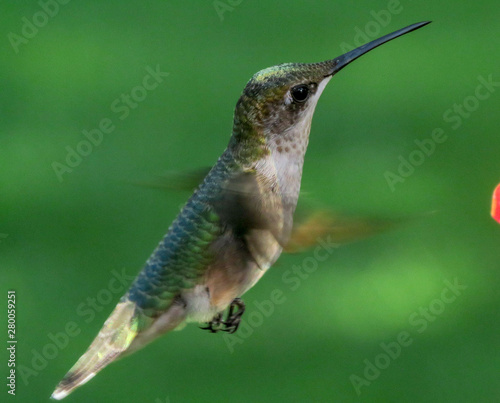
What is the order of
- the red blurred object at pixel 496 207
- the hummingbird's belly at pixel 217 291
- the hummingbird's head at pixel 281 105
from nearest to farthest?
the red blurred object at pixel 496 207
the hummingbird's head at pixel 281 105
the hummingbird's belly at pixel 217 291

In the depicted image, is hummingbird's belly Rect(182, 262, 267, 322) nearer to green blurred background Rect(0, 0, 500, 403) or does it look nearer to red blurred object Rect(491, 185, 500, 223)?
red blurred object Rect(491, 185, 500, 223)

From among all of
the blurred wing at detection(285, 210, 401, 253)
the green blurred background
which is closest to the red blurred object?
the blurred wing at detection(285, 210, 401, 253)

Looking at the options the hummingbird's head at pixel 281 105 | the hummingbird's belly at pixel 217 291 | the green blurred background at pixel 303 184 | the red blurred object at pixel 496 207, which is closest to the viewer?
the red blurred object at pixel 496 207

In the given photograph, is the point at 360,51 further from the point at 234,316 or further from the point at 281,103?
the point at 234,316

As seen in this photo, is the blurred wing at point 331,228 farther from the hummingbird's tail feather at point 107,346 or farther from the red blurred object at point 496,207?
the hummingbird's tail feather at point 107,346

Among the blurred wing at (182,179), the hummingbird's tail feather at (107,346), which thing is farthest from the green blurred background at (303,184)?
the hummingbird's tail feather at (107,346)

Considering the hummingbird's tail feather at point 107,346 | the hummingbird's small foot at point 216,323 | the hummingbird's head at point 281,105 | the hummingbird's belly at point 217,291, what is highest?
the hummingbird's head at point 281,105

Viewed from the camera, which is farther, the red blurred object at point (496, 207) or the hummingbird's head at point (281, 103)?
the hummingbird's head at point (281, 103)

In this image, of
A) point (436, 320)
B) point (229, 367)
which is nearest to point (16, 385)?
point (229, 367)

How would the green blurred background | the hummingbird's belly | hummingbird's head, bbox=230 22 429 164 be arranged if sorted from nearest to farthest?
hummingbird's head, bbox=230 22 429 164, the hummingbird's belly, the green blurred background
